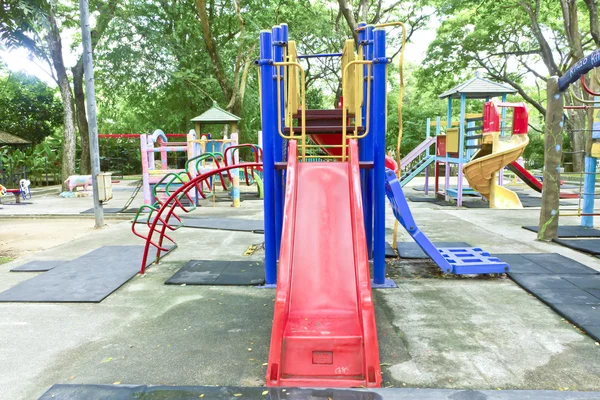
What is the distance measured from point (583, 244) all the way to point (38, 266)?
8073 millimetres

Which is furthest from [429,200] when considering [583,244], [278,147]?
[278,147]

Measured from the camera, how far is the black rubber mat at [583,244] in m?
6.15

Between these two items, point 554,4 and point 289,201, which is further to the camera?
point 554,4

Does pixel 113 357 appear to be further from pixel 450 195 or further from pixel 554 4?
pixel 554 4

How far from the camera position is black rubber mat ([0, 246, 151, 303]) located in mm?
4609

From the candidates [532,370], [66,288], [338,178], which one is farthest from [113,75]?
[532,370]

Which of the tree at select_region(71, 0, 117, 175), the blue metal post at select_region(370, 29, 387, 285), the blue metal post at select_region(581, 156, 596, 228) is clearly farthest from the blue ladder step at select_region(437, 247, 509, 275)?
the tree at select_region(71, 0, 117, 175)

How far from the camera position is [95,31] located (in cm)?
1698

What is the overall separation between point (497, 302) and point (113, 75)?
762 inches

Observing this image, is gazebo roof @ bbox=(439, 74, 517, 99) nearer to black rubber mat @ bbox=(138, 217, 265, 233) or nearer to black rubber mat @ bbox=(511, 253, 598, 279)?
black rubber mat @ bbox=(138, 217, 265, 233)

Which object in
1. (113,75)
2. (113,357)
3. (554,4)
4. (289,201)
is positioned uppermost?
(554,4)

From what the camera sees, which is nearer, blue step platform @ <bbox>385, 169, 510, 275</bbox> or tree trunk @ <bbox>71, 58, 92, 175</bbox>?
blue step platform @ <bbox>385, 169, 510, 275</bbox>

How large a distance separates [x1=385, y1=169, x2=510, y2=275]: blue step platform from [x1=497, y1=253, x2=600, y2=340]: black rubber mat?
1.02ft

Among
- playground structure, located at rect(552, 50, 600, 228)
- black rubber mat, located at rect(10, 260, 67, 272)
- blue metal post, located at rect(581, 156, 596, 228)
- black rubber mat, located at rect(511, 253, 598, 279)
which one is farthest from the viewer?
blue metal post, located at rect(581, 156, 596, 228)
